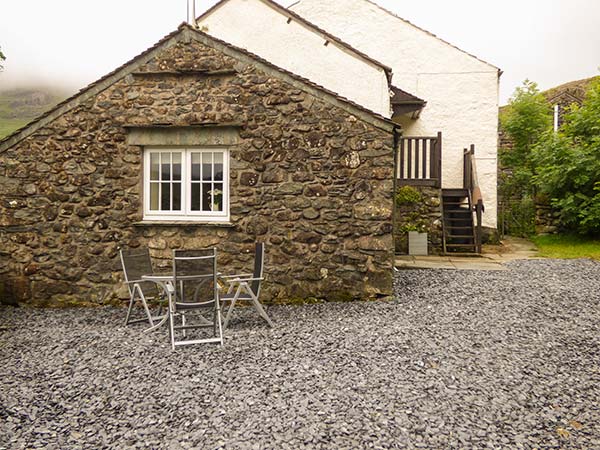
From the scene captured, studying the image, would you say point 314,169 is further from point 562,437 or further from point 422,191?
point 422,191

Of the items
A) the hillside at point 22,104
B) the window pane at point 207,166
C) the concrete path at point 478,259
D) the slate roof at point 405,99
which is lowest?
the concrete path at point 478,259

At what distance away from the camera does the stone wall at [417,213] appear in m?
11.2

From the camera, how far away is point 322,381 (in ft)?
12.4

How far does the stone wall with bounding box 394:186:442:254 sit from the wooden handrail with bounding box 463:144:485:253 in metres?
0.93

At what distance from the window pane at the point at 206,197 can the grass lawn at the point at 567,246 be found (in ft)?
28.4

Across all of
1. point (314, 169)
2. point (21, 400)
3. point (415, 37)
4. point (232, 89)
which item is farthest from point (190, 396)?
point (415, 37)

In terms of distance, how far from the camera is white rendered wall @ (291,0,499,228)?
1293cm

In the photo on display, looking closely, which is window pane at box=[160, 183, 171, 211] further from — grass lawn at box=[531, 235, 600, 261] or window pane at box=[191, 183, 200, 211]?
grass lawn at box=[531, 235, 600, 261]

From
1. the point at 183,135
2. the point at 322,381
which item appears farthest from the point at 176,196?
the point at 322,381

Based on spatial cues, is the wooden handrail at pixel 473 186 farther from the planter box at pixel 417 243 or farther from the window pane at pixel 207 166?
the window pane at pixel 207 166

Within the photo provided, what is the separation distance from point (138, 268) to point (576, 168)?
11916 mm

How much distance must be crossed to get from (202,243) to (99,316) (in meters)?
1.83

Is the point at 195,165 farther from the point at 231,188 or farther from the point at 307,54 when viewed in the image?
the point at 307,54

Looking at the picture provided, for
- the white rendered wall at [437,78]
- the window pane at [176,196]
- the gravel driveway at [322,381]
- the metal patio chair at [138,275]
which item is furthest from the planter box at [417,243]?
the metal patio chair at [138,275]
